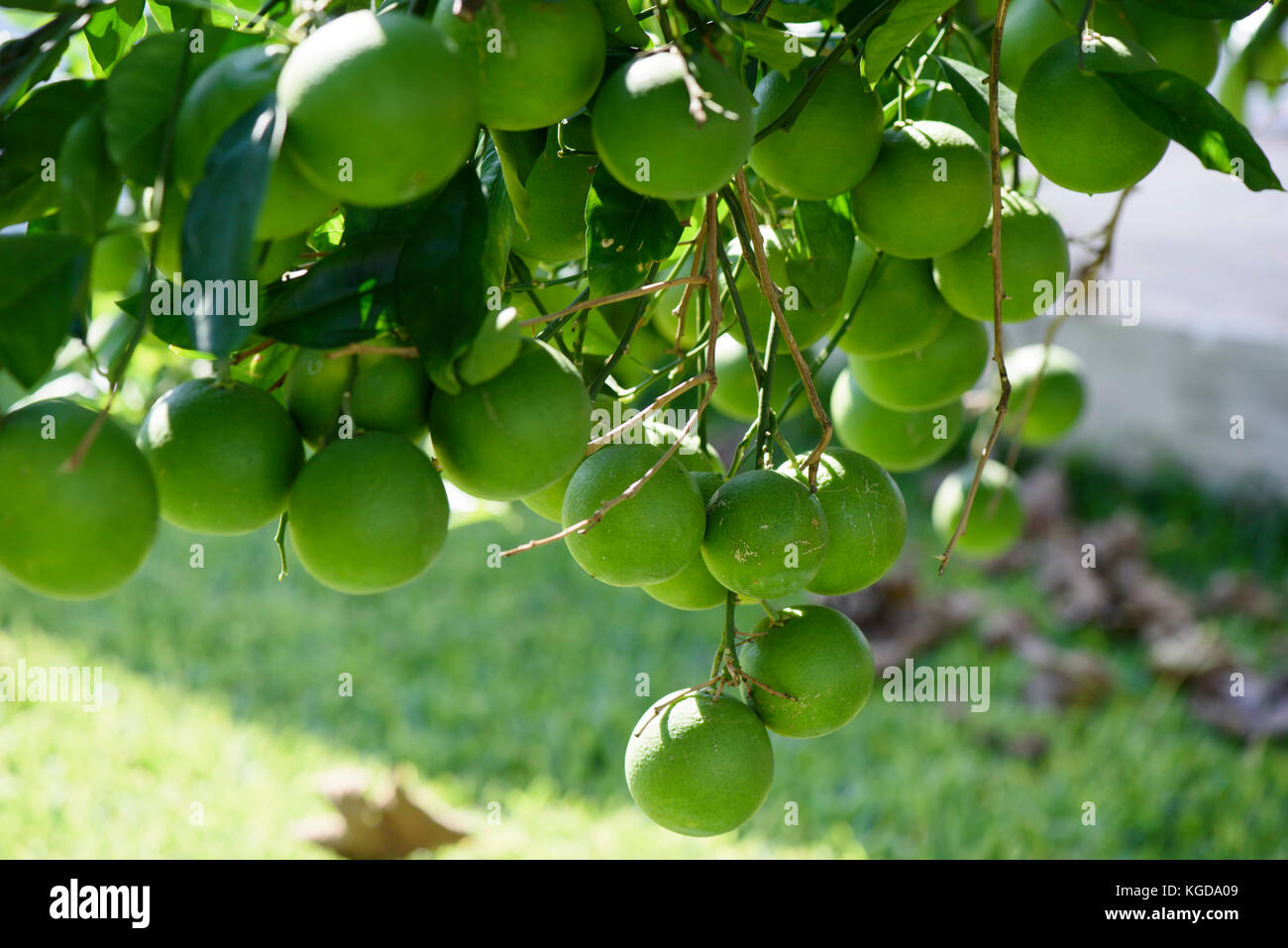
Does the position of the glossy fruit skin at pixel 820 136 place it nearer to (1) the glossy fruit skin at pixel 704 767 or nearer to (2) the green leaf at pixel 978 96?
(2) the green leaf at pixel 978 96

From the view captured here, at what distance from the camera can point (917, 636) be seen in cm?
264

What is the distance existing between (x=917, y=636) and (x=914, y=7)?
218cm

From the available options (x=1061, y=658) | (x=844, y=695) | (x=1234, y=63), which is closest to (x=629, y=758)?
(x=844, y=695)

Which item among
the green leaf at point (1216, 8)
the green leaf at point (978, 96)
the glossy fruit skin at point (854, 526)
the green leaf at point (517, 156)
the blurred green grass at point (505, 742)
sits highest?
the green leaf at point (1216, 8)

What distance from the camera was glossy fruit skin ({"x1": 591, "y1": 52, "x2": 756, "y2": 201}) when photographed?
0.45 meters

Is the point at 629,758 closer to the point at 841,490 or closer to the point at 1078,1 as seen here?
the point at 841,490

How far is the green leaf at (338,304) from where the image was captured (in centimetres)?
46

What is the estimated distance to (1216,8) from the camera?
64cm

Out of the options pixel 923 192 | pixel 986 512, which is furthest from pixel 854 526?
pixel 986 512

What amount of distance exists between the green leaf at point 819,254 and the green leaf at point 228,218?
39 cm

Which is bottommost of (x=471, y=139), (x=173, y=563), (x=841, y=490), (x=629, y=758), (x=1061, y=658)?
(x=173, y=563)

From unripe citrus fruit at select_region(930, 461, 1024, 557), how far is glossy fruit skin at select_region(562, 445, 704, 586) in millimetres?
741

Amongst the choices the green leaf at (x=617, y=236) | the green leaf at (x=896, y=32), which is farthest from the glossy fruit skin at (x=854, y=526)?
the green leaf at (x=896, y=32)

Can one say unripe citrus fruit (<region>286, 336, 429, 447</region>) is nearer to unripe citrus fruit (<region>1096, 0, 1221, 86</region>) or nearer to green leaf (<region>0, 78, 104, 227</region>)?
green leaf (<region>0, 78, 104, 227</region>)
